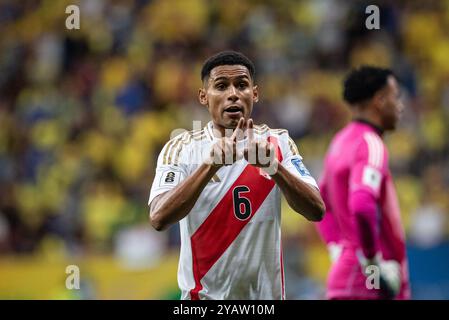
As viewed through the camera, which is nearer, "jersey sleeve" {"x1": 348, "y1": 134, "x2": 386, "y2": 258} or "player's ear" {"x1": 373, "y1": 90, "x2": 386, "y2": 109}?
"jersey sleeve" {"x1": 348, "y1": 134, "x2": 386, "y2": 258}

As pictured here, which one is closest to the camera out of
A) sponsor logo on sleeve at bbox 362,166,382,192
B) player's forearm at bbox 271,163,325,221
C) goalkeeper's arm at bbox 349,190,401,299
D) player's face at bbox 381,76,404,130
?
player's forearm at bbox 271,163,325,221

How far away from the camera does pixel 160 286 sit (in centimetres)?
1080

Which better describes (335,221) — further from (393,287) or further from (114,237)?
(114,237)

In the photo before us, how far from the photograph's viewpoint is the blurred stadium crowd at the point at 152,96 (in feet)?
40.0

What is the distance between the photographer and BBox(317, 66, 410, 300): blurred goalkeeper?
645 centimetres

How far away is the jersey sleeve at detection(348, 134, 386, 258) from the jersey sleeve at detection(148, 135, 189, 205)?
172 centimetres

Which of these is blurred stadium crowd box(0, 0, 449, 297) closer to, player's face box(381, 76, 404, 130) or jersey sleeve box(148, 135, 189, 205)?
player's face box(381, 76, 404, 130)

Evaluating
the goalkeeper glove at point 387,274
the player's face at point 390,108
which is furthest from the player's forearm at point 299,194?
the player's face at point 390,108

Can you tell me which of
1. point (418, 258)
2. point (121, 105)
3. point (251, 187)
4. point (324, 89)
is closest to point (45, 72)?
point (121, 105)

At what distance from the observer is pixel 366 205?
6430 millimetres

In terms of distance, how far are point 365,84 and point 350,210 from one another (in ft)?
3.53

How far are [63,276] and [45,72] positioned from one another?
5.08 metres

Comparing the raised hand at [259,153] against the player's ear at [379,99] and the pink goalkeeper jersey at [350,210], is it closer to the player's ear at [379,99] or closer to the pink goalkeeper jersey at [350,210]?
the pink goalkeeper jersey at [350,210]

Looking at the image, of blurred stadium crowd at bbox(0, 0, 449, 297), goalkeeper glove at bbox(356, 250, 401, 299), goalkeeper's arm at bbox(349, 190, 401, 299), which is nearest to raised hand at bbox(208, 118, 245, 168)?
goalkeeper's arm at bbox(349, 190, 401, 299)
